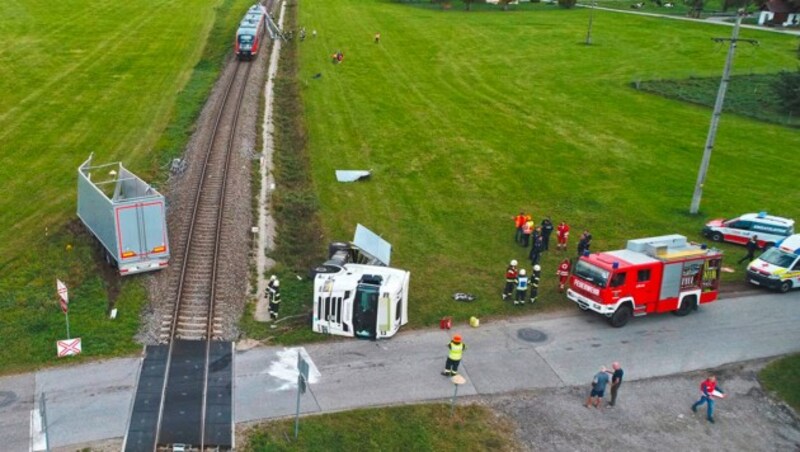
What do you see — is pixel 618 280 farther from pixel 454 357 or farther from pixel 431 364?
pixel 431 364

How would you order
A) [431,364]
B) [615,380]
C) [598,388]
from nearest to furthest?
[598,388] → [615,380] → [431,364]

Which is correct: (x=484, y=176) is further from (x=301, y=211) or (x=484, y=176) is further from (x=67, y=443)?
(x=67, y=443)

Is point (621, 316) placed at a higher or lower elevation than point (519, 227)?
lower

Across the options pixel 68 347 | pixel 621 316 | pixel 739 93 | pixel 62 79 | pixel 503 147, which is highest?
pixel 739 93

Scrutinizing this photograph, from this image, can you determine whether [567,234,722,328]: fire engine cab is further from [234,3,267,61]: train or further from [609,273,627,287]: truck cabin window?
[234,3,267,61]: train

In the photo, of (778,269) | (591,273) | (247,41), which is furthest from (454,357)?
(247,41)

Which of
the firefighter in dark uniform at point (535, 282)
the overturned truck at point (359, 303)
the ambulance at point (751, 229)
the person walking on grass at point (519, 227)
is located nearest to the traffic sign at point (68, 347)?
the overturned truck at point (359, 303)

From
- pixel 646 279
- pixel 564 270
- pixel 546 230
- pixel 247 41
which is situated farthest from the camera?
pixel 247 41
